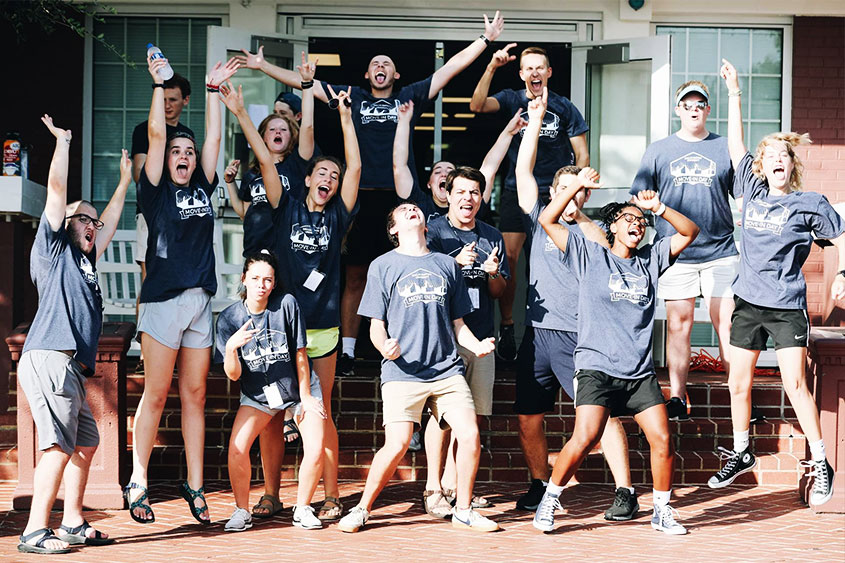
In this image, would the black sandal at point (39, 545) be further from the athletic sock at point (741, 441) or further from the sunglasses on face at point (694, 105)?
the sunglasses on face at point (694, 105)

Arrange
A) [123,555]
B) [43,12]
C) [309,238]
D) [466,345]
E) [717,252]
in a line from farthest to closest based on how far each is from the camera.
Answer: [43,12]
[717,252]
[309,238]
[466,345]
[123,555]

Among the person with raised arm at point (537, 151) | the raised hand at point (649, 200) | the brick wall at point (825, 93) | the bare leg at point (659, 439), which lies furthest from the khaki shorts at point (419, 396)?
the brick wall at point (825, 93)

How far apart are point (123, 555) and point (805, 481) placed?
404 cm

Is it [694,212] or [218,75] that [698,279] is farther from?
[218,75]

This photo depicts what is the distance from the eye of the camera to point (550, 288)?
6582 millimetres

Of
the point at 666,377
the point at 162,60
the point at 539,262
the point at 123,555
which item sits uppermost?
the point at 162,60

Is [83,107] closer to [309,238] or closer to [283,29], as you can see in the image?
[283,29]

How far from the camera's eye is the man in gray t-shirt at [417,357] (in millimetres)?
6082

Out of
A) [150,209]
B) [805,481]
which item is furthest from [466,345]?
[805,481]

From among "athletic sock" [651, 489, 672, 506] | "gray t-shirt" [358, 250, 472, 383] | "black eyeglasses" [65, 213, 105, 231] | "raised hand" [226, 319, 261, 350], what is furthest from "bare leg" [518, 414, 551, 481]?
"black eyeglasses" [65, 213, 105, 231]

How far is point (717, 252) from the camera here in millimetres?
7188

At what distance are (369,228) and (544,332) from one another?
203 centimetres

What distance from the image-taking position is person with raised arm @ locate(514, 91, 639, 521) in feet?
21.0

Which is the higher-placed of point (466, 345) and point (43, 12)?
point (43, 12)
